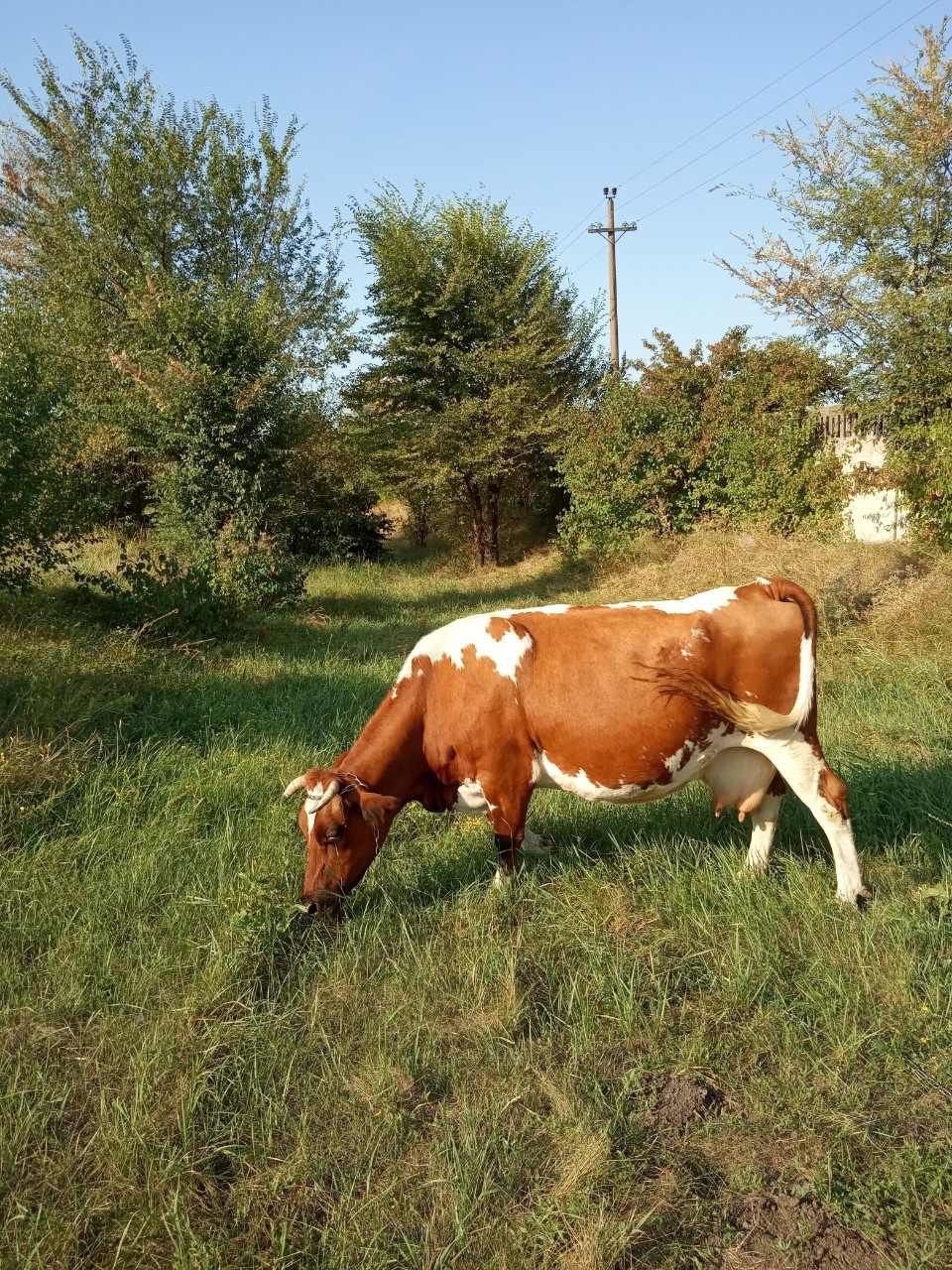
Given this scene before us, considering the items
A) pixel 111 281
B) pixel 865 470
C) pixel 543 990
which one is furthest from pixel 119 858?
pixel 111 281

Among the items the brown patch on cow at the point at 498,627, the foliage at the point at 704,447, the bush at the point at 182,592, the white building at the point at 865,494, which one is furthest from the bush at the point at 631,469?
the brown patch on cow at the point at 498,627

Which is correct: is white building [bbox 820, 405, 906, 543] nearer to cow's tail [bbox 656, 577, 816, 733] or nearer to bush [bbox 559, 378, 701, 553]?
bush [bbox 559, 378, 701, 553]

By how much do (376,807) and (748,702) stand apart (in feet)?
5.72

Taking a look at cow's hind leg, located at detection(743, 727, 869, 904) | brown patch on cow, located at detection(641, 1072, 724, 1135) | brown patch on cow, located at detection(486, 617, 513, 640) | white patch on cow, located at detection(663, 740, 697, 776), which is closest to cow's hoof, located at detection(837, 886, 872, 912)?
cow's hind leg, located at detection(743, 727, 869, 904)

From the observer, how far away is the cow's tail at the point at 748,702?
3707 millimetres

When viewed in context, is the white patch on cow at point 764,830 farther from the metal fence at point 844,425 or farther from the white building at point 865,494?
the metal fence at point 844,425

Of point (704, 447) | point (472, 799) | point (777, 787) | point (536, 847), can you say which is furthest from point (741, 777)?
point (704, 447)

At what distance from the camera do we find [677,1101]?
8.62 feet

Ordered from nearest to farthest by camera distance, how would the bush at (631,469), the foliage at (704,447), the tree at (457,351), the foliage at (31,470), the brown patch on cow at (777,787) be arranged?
the brown patch on cow at (777,787) → the foliage at (31,470) → the foliage at (704,447) → the bush at (631,469) → the tree at (457,351)

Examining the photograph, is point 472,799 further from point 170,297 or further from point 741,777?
point 170,297

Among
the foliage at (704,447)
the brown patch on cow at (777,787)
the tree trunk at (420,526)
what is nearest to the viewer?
the brown patch on cow at (777,787)

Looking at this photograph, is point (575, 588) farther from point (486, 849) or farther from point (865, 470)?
point (486, 849)

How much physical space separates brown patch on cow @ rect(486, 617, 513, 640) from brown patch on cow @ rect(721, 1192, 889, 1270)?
2.40 m

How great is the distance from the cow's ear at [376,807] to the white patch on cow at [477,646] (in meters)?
0.62
